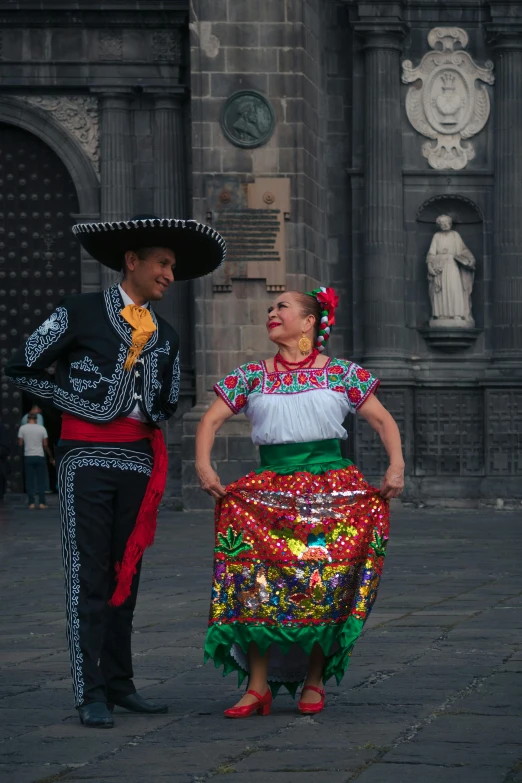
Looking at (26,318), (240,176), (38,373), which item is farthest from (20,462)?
(38,373)

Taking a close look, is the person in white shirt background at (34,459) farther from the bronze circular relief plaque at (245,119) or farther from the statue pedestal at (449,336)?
the statue pedestal at (449,336)

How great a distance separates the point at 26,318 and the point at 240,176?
13.7 ft

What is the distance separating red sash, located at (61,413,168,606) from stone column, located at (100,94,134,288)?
16649 mm

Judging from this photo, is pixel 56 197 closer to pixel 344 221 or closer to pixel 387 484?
pixel 344 221

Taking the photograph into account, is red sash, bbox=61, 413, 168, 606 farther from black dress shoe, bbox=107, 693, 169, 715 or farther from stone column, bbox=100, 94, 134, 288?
stone column, bbox=100, 94, 134, 288

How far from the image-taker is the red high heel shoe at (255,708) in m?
6.65

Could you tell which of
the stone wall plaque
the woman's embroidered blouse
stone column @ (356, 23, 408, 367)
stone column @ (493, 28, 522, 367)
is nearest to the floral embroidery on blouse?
the woman's embroidered blouse

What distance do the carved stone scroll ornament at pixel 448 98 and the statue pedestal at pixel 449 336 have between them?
7.30 feet

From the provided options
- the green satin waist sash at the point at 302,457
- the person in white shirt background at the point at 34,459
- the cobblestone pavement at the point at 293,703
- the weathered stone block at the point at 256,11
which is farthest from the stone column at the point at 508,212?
the green satin waist sash at the point at 302,457

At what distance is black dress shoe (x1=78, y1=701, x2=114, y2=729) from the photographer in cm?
645

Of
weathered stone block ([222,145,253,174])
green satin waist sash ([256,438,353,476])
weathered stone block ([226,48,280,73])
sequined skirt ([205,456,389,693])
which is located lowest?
sequined skirt ([205,456,389,693])

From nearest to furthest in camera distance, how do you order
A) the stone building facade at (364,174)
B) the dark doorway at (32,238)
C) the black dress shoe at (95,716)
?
the black dress shoe at (95,716), the stone building facade at (364,174), the dark doorway at (32,238)

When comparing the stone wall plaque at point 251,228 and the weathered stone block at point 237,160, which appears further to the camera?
the weathered stone block at point 237,160

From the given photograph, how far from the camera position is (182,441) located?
21.5 m
